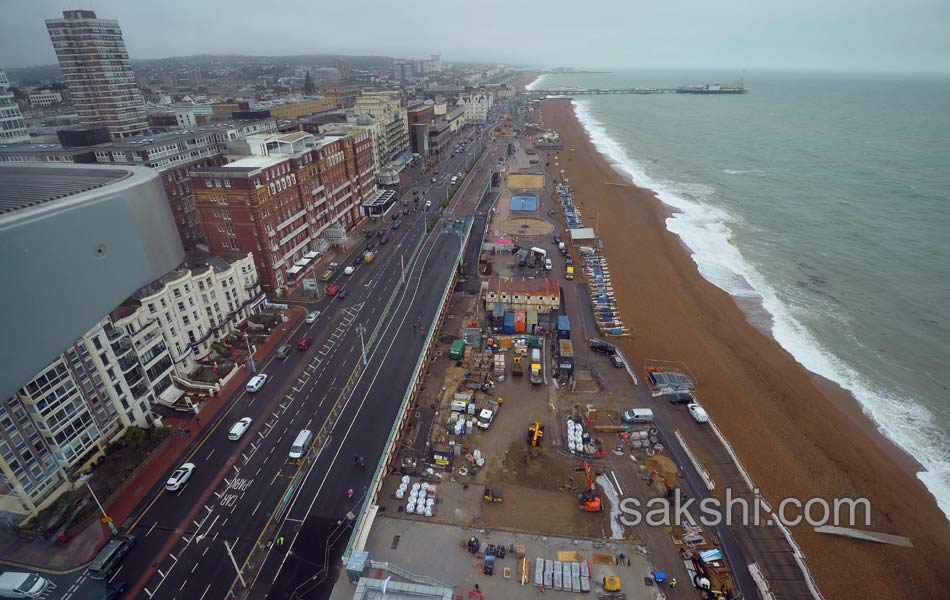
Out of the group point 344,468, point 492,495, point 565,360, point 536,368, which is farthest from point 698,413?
point 344,468

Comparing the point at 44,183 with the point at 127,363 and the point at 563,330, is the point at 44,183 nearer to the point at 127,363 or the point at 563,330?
the point at 127,363

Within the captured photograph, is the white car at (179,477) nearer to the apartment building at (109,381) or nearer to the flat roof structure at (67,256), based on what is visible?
the apartment building at (109,381)

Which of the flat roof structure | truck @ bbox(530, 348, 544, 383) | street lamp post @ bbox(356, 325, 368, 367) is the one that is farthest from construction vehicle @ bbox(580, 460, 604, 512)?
the flat roof structure

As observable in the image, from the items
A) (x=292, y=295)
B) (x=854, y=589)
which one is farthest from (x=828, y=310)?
(x=292, y=295)

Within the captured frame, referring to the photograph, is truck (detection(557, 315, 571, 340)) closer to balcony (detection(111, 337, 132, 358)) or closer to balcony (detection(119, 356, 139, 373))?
balcony (detection(119, 356, 139, 373))

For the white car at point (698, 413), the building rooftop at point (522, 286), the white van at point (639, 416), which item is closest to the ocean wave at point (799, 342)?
the white car at point (698, 413)

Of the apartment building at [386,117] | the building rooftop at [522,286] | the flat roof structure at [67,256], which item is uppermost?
the flat roof structure at [67,256]

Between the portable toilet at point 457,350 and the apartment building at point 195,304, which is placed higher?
the apartment building at point 195,304
